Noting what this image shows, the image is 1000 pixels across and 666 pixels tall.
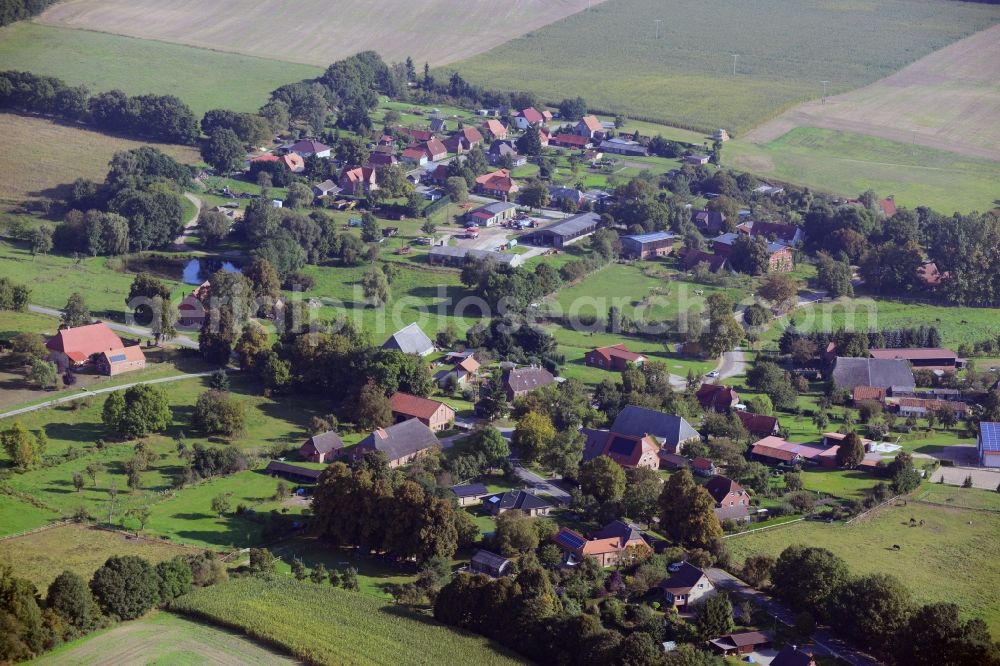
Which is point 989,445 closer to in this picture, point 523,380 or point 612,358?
point 612,358

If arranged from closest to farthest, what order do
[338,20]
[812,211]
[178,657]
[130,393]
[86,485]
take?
[178,657] < [86,485] < [130,393] < [812,211] < [338,20]

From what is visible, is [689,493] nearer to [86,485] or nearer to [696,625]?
[696,625]

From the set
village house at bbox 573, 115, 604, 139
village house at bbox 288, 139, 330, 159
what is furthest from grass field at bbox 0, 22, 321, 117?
village house at bbox 573, 115, 604, 139

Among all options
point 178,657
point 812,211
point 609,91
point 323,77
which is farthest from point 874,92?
point 178,657

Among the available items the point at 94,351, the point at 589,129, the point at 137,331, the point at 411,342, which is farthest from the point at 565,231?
the point at 94,351

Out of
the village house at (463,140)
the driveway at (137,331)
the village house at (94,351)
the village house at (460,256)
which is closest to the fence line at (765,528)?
the village house at (94,351)

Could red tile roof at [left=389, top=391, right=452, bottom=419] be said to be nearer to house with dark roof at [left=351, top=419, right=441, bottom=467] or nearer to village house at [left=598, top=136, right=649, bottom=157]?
house with dark roof at [left=351, top=419, right=441, bottom=467]
